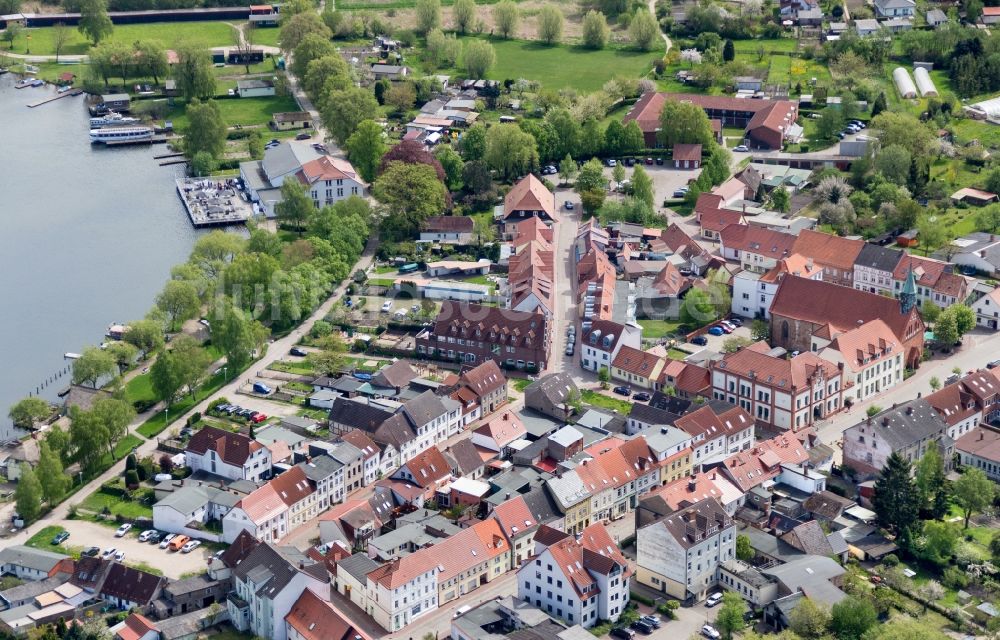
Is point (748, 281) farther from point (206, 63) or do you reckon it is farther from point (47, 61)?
point (47, 61)

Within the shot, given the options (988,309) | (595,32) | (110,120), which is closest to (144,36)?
(110,120)

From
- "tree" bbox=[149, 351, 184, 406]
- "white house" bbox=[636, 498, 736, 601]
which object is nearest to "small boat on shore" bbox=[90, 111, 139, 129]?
"tree" bbox=[149, 351, 184, 406]

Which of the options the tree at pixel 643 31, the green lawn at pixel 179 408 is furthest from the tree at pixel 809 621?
the tree at pixel 643 31

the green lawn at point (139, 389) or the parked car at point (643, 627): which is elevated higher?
the green lawn at point (139, 389)

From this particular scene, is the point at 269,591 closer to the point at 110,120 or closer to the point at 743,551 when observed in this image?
the point at 743,551

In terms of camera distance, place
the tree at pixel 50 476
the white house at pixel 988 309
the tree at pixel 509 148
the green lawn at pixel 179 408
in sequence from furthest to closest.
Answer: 1. the tree at pixel 509 148
2. the white house at pixel 988 309
3. the green lawn at pixel 179 408
4. the tree at pixel 50 476

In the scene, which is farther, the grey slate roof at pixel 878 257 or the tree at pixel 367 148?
the tree at pixel 367 148

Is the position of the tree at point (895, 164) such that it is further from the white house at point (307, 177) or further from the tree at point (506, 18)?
the tree at point (506, 18)

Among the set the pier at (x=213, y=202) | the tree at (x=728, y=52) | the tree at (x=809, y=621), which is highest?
the tree at (x=728, y=52)
